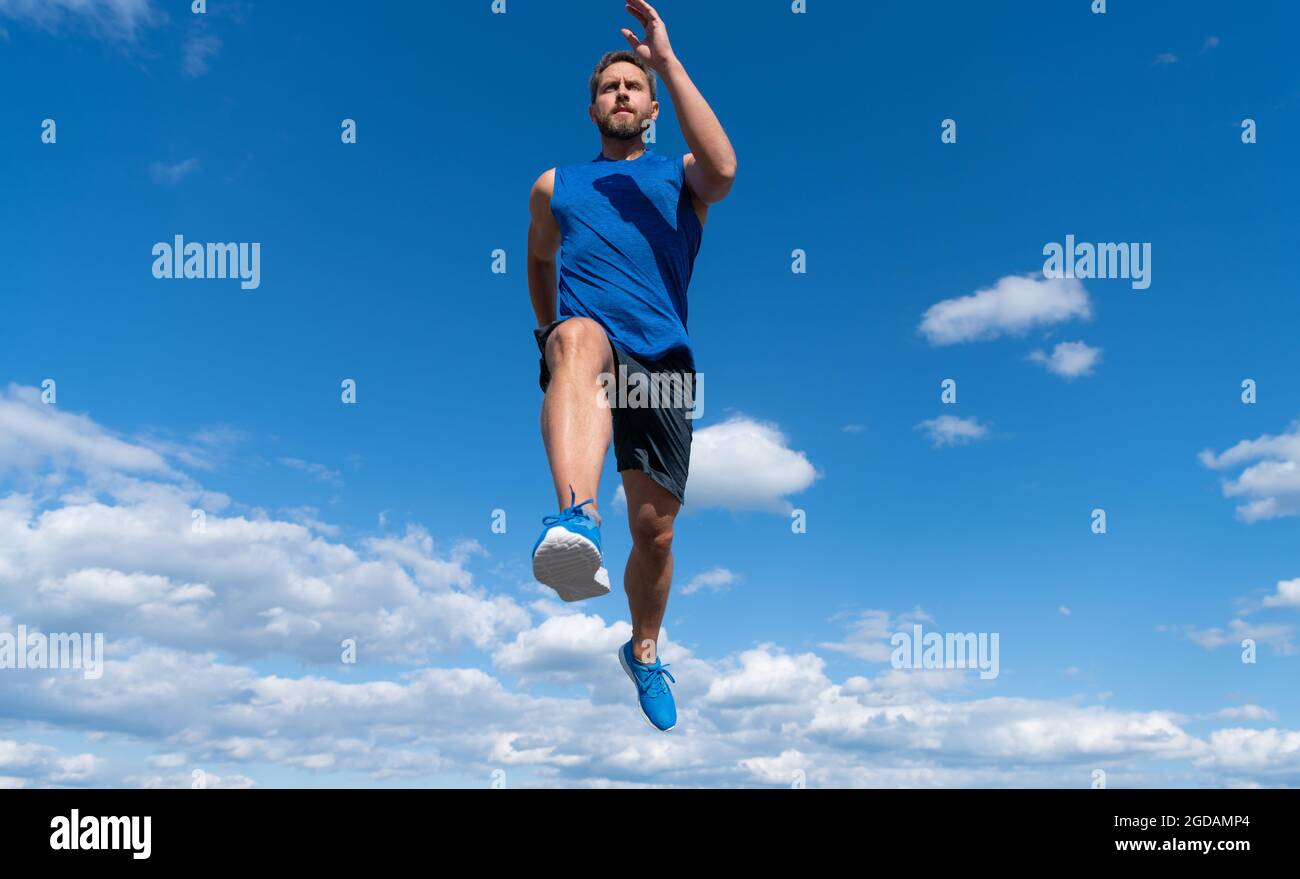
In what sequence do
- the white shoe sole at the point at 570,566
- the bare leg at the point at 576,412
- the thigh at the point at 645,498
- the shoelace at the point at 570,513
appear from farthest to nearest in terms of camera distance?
the thigh at the point at 645,498 < the bare leg at the point at 576,412 < the shoelace at the point at 570,513 < the white shoe sole at the point at 570,566

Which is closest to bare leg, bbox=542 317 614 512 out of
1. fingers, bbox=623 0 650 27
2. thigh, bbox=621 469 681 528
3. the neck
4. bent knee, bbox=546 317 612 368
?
bent knee, bbox=546 317 612 368

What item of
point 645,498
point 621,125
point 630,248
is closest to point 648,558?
point 645,498

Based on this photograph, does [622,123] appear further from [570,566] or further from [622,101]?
[570,566]

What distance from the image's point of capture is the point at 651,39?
187 inches

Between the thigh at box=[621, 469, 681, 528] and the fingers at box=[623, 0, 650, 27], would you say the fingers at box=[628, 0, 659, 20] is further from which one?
the thigh at box=[621, 469, 681, 528]

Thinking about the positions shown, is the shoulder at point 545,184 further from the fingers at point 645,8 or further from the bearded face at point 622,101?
the fingers at point 645,8

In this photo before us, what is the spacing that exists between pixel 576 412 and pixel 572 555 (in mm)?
686

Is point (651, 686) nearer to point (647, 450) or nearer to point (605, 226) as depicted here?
point (647, 450)

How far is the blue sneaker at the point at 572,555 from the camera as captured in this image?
374 centimetres

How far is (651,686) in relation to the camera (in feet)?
17.8

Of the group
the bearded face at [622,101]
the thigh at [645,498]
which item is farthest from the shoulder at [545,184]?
the thigh at [645,498]

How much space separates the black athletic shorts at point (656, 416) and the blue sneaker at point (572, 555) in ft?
2.87
